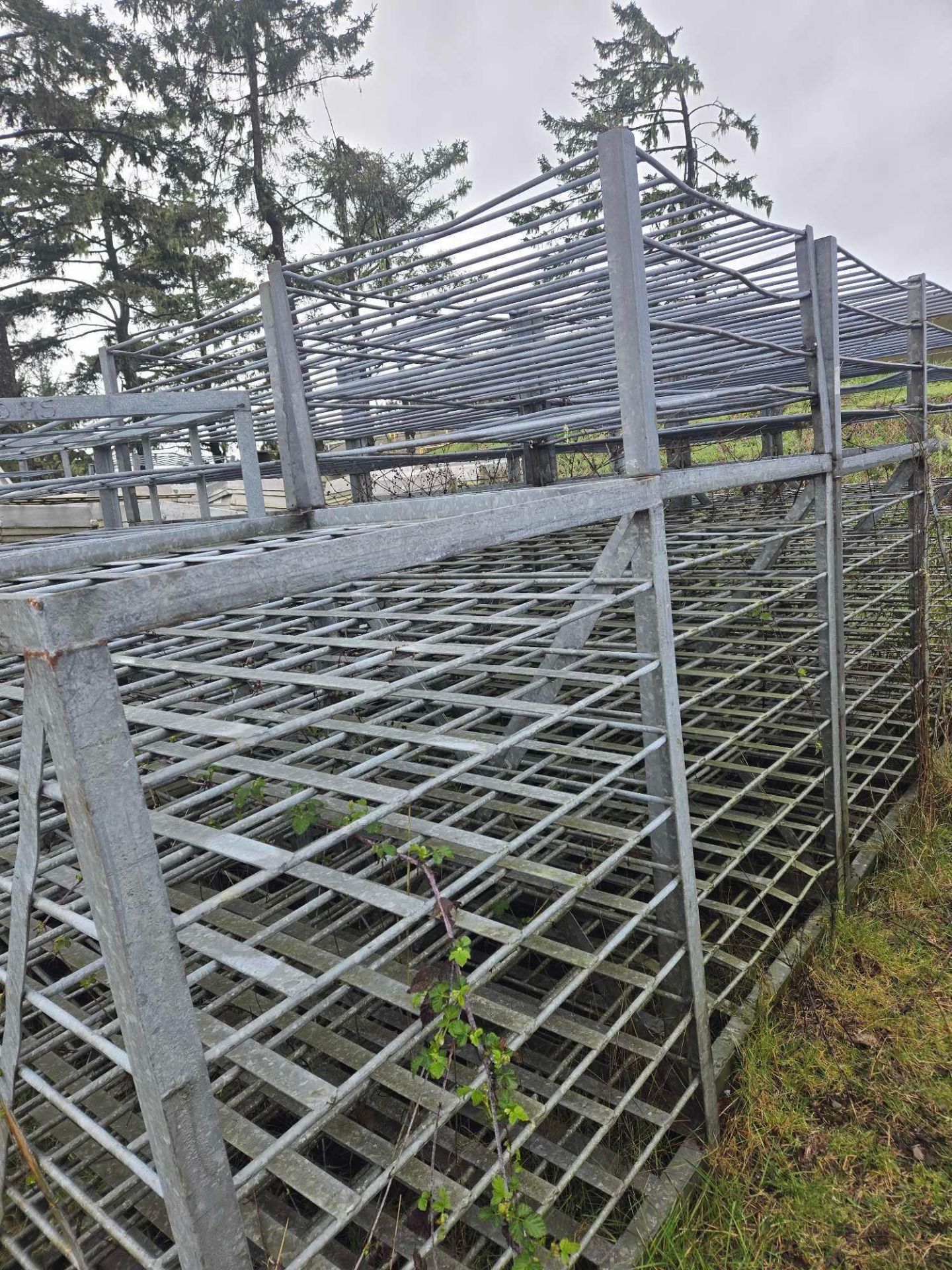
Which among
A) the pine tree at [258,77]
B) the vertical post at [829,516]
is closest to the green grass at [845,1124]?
the vertical post at [829,516]

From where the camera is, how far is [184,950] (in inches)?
90.5

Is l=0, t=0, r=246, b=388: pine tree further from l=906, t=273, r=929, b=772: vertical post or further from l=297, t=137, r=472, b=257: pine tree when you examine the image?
l=906, t=273, r=929, b=772: vertical post

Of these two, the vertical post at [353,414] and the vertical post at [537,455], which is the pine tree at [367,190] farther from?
the vertical post at [537,455]

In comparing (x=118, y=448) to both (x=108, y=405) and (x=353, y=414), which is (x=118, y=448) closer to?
(x=353, y=414)

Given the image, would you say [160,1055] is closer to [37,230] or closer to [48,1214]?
[48,1214]

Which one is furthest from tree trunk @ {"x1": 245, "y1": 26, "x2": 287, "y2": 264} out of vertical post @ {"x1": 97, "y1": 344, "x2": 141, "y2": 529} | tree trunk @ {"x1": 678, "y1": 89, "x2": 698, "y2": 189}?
vertical post @ {"x1": 97, "y1": 344, "x2": 141, "y2": 529}

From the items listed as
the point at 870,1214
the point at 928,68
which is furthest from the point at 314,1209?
the point at 928,68

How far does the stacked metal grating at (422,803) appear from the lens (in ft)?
3.71

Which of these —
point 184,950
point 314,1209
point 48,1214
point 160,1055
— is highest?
point 160,1055

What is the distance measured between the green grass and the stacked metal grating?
14cm

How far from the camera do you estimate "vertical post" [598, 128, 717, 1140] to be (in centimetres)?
193

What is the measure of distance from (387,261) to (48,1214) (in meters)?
11.6

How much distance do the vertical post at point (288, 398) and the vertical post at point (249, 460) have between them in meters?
0.59

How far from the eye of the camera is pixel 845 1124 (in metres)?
2.55
